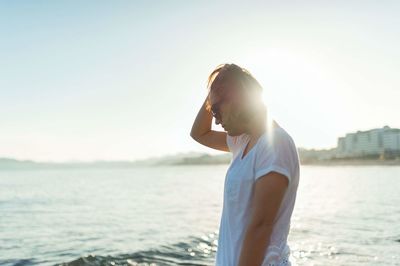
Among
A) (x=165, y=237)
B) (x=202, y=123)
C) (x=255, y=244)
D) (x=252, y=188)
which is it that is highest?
(x=202, y=123)

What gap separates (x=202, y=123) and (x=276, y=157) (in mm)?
1058

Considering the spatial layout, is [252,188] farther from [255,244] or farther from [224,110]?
[224,110]

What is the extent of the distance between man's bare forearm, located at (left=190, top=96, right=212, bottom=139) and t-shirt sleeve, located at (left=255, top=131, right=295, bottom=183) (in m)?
0.90

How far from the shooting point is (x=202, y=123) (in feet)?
10.5

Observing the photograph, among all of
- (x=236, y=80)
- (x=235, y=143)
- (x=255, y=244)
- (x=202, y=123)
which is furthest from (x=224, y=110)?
(x=202, y=123)

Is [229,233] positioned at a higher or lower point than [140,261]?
higher

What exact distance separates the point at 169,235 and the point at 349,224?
9333 mm

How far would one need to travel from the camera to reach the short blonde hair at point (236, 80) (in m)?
2.40

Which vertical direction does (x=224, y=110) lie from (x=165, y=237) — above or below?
above

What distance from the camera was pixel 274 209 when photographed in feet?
7.24

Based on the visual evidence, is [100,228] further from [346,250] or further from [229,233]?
[229,233]

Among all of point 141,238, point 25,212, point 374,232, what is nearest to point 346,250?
point 374,232

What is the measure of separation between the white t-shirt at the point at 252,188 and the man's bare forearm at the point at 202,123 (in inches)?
22.0

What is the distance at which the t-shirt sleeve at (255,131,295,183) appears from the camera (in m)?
2.20
